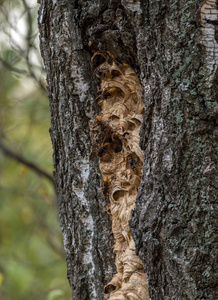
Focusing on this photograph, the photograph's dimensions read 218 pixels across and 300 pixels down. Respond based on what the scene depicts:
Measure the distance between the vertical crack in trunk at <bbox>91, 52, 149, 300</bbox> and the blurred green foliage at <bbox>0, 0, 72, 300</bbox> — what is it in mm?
1319

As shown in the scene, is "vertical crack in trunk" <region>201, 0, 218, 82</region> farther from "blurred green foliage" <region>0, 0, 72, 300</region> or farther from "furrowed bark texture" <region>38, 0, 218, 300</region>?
"blurred green foliage" <region>0, 0, 72, 300</region>

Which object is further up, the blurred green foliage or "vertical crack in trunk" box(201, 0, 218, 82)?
the blurred green foliage

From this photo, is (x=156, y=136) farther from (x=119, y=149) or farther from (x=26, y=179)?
(x=26, y=179)

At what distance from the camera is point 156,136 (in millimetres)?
1498

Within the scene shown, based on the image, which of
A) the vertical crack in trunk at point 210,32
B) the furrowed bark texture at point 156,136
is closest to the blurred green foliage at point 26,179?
the furrowed bark texture at point 156,136

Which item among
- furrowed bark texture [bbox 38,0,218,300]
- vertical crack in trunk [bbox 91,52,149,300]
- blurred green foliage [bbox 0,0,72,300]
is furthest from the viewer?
blurred green foliage [bbox 0,0,72,300]

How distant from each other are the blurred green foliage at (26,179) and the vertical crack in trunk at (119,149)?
51.9 inches

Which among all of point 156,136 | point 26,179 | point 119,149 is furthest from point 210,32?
point 26,179

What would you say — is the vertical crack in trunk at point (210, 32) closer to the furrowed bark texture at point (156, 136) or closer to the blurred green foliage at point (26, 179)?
the furrowed bark texture at point (156, 136)

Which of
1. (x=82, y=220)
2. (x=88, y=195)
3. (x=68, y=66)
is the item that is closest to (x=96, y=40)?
(x=68, y=66)

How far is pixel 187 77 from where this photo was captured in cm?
144

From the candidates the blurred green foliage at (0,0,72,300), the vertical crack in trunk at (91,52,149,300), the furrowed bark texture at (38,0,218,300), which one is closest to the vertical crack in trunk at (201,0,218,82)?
the furrowed bark texture at (38,0,218,300)

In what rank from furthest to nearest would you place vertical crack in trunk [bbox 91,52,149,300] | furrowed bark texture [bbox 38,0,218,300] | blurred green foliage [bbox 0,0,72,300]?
blurred green foliage [bbox 0,0,72,300] < vertical crack in trunk [bbox 91,52,149,300] < furrowed bark texture [bbox 38,0,218,300]

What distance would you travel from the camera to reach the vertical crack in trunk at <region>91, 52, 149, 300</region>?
5.51 feet
